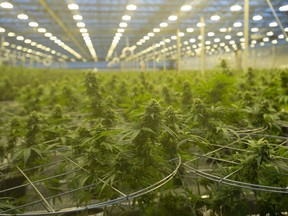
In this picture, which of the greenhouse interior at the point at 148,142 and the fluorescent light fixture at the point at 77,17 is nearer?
the greenhouse interior at the point at 148,142

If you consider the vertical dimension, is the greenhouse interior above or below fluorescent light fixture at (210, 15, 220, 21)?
below

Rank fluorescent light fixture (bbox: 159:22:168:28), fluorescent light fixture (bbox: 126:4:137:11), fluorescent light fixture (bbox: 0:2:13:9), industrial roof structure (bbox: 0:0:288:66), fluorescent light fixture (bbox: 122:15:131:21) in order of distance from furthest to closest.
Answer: fluorescent light fixture (bbox: 159:22:168:28) < fluorescent light fixture (bbox: 122:15:131:21) < fluorescent light fixture (bbox: 126:4:137:11) < industrial roof structure (bbox: 0:0:288:66) < fluorescent light fixture (bbox: 0:2:13:9)

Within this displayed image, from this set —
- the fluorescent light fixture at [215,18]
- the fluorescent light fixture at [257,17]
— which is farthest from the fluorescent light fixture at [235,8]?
the fluorescent light fixture at [215,18]

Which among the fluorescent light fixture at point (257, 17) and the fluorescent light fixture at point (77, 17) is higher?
the fluorescent light fixture at point (77, 17)

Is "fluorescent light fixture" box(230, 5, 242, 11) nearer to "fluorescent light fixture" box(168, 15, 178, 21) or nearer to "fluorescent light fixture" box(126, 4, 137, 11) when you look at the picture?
"fluorescent light fixture" box(168, 15, 178, 21)

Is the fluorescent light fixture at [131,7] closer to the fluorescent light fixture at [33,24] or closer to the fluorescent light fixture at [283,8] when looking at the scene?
the fluorescent light fixture at [33,24]

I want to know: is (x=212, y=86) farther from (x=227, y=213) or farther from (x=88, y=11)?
(x=88, y=11)

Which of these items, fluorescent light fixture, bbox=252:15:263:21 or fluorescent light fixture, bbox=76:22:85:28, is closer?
fluorescent light fixture, bbox=252:15:263:21

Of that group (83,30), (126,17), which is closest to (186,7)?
(126,17)

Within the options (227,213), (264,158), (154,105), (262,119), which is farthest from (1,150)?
(262,119)

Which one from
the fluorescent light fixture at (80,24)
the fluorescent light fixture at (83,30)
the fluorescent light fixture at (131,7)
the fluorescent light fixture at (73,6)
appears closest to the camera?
the fluorescent light fixture at (73,6)

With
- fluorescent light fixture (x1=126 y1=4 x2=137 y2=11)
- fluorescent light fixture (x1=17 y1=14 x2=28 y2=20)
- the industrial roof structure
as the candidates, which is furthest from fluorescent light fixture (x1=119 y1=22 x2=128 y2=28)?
fluorescent light fixture (x1=17 y1=14 x2=28 y2=20)

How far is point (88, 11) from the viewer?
19.9ft

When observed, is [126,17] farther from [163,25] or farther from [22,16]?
[22,16]
